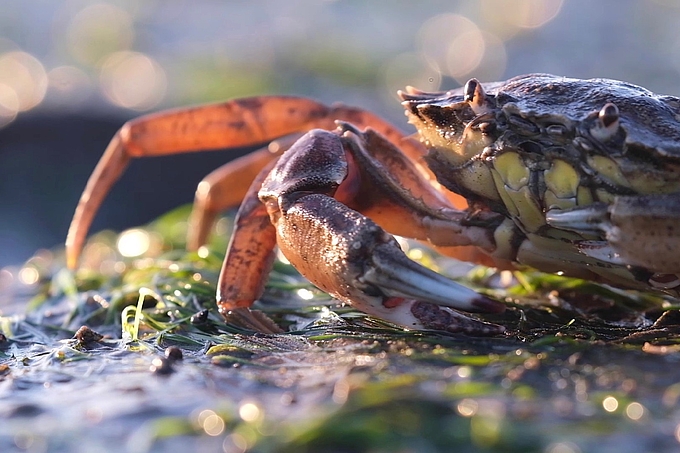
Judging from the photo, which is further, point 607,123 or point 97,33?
point 97,33

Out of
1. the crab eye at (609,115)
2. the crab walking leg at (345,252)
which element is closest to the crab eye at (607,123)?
the crab eye at (609,115)

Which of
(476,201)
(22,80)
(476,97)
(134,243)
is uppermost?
(476,97)

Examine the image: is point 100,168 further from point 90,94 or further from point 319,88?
point 319,88

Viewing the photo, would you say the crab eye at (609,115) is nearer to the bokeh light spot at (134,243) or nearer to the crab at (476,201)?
the crab at (476,201)

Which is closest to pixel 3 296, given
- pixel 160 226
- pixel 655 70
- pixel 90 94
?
pixel 160 226

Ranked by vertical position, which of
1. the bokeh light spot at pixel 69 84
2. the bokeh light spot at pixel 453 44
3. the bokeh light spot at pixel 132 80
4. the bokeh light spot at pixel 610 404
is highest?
the bokeh light spot at pixel 610 404

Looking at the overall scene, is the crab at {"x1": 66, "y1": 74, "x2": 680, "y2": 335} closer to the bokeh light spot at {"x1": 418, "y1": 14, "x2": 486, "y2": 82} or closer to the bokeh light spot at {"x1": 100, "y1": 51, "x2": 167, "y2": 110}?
the bokeh light spot at {"x1": 100, "y1": 51, "x2": 167, "y2": 110}

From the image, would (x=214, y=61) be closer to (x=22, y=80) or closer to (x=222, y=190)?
(x=22, y=80)

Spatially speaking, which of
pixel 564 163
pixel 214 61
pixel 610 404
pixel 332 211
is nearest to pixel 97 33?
pixel 214 61
